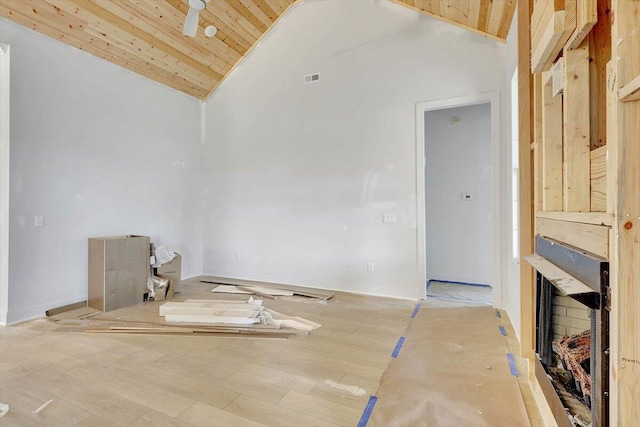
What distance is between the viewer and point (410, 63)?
4.15 meters

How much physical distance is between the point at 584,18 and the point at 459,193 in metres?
4.21

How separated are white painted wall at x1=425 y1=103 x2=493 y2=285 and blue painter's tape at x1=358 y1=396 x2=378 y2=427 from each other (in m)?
3.84

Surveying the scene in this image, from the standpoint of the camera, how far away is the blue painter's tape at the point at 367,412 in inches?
70.1

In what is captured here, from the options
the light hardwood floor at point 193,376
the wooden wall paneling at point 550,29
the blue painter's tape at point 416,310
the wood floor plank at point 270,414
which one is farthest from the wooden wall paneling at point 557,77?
the blue painter's tape at point 416,310

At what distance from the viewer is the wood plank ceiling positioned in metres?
3.39

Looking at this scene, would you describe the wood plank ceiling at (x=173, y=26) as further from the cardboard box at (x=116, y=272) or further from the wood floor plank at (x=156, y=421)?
the wood floor plank at (x=156, y=421)

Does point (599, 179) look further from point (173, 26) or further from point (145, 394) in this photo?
point (173, 26)

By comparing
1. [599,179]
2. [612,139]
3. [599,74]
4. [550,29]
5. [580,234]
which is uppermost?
[550,29]

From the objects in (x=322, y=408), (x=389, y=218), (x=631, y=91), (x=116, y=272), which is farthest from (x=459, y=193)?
(x=116, y=272)

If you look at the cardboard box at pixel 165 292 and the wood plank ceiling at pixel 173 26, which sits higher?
the wood plank ceiling at pixel 173 26

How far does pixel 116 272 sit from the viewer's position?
3.81 meters

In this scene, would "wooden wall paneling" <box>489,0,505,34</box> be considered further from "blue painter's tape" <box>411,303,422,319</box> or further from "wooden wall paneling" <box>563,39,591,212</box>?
"blue painter's tape" <box>411,303,422,319</box>

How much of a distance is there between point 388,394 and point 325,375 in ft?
1.56

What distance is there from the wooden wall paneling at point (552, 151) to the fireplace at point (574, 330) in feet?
0.76
